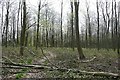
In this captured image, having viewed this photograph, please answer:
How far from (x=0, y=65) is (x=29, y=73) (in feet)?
8.20

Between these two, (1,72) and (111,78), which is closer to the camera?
(111,78)

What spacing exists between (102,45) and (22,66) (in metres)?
33.6

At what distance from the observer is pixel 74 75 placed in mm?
9469

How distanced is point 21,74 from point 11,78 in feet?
2.23

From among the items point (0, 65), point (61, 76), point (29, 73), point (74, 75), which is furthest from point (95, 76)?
point (0, 65)

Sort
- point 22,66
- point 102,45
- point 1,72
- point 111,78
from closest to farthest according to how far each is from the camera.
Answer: point 111,78, point 1,72, point 22,66, point 102,45

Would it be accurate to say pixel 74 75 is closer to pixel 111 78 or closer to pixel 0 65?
pixel 111 78

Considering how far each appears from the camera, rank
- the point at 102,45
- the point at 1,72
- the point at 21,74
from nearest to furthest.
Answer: the point at 21,74, the point at 1,72, the point at 102,45

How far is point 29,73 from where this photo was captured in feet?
33.8

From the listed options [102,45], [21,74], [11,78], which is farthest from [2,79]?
[102,45]

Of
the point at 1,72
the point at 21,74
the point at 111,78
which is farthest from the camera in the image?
the point at 1,72

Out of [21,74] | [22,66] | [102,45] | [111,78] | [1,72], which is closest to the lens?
[111,78]

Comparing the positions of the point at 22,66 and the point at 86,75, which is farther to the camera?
the point at 22,66

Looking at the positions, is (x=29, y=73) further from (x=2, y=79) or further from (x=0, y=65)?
(x=0, y=65)
